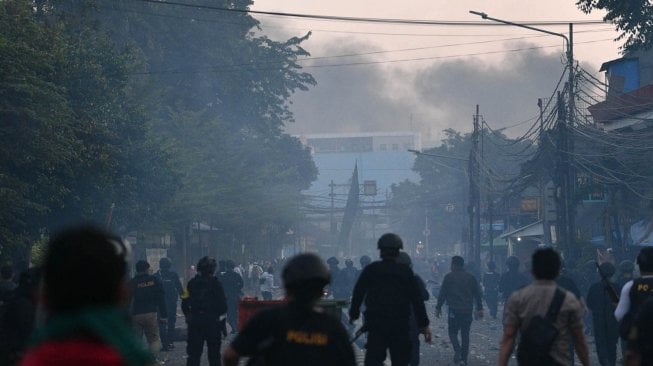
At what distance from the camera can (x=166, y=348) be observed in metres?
22.8

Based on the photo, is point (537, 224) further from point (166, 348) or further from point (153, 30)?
point (166, 348)

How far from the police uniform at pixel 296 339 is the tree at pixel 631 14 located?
88.4ft

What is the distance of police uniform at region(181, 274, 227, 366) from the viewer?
15148 millimetres

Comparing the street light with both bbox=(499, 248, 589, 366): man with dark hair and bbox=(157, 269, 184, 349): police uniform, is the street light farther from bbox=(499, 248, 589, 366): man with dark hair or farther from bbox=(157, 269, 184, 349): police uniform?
bbox=(499, 248, 589, 366): man with dark hair

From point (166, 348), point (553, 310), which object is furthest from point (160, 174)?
point (553, 310)

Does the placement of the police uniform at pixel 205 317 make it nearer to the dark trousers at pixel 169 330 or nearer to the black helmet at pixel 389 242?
the black helmet at pixel 389 242

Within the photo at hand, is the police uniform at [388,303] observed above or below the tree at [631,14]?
below

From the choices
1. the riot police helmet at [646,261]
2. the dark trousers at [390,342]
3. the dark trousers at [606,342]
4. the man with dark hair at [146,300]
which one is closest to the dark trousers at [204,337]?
the man with dark hair at [146,300]

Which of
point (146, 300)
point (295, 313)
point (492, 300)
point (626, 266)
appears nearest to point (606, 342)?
point (626, 266)

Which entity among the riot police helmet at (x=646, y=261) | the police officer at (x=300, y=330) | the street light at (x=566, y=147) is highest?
the street light at (x=566, y=147)

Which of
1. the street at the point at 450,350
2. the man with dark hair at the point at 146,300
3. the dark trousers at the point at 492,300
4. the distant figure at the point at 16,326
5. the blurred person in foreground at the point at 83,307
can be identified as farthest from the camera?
the dark trousers at the point at 492,300

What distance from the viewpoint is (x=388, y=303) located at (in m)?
11.2

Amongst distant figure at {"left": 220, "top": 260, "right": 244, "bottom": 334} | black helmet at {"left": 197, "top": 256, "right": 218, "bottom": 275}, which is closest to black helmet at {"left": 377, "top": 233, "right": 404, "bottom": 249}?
black helmet at {"left": 197, "top": 256, "right": 218, "bottom": 275}

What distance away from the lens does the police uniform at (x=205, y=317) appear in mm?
15148
